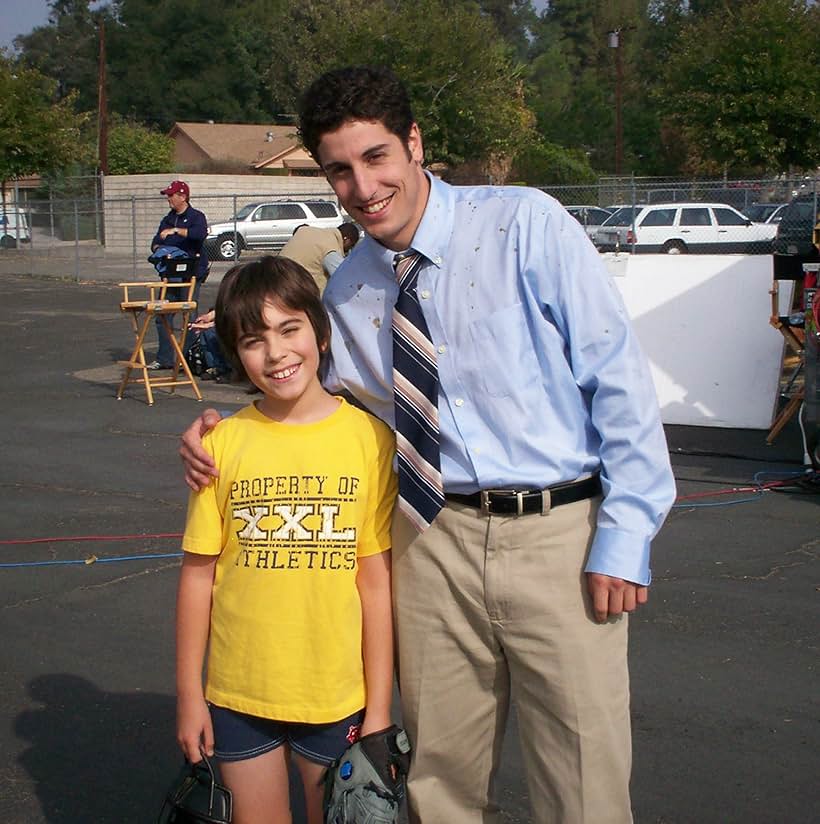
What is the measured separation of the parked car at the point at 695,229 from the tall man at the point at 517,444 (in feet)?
78.8

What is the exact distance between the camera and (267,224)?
105 ft

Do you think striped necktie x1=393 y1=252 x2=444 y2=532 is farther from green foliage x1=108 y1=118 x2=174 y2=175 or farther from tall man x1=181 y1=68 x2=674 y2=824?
green foliage x1=108 y1=118 x2=174 y2=175

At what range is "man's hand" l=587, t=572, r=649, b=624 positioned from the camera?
2.45 meters

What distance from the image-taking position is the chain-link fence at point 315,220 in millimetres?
24562

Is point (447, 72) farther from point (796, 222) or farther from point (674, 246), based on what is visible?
point (796, 222)

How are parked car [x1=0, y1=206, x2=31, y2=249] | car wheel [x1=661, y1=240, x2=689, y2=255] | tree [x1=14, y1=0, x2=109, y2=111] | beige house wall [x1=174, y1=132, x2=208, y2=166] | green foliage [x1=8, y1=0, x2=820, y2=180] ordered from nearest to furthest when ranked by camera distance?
1. car wheel [x1=661, y1=240, x2=689, y2=255]
2. green foliage [x1=8, y1=0, x2=820, y2=180]
3. parked car [x1=0, y1=206, x2=31, y2=249]
4. beige house wall [x1=174, y1=132, x2=208, y2=166]
5. tree [x1=14, y1=0, x2=109, y2=111]

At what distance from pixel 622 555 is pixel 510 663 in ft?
1.29

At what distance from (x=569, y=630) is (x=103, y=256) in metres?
35.1

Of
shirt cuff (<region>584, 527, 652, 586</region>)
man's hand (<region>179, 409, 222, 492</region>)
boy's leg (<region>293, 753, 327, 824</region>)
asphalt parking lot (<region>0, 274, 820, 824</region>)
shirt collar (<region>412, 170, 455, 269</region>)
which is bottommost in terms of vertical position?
asphalt parking lot (<region>0, 274, 820, 824</region>)

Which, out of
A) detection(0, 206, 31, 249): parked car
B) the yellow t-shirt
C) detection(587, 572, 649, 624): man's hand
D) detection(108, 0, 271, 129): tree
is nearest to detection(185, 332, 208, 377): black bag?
the yellow t-shirt

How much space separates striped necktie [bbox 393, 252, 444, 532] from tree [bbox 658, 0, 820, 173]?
35110 millimetres

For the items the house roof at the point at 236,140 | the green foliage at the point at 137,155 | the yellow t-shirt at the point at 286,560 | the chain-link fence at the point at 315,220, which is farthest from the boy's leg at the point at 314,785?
the house roof at the point at 236,140

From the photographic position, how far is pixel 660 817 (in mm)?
3547

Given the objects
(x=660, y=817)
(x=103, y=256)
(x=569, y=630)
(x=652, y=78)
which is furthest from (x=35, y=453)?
(x=652, y=78)
